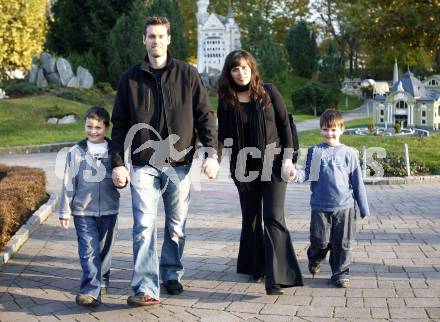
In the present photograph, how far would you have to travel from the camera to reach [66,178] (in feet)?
15.5

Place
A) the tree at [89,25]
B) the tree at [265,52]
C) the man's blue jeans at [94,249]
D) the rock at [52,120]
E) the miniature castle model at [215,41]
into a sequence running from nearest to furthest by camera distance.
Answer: the man's blue jeans at [94,249] → the rock at [52,120] → the tree at [89,25] → the tree at [265,52] → the miniature castle model at [215,41]

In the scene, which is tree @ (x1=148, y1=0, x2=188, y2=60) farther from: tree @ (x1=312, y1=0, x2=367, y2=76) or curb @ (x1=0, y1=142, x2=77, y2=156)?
tree @ (x1=312, y1=0, x2=367, y2=76)

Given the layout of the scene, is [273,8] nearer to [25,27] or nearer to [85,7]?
[85,7]

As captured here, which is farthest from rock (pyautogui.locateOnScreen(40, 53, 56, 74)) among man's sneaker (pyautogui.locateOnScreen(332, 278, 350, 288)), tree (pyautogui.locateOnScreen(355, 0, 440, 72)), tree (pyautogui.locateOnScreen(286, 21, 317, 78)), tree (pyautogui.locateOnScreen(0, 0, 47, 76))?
man's sneaker (pyautogui.locateOnScreen(332, 278, 350, 288))

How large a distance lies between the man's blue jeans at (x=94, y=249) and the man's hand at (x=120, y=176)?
45 centimetres

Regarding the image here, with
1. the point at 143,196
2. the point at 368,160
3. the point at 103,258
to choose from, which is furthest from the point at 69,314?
the point at 368,160

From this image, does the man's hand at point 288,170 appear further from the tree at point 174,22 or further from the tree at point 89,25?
the tree at point 174,22

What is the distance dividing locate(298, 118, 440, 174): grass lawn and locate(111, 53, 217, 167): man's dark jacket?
8.18 m

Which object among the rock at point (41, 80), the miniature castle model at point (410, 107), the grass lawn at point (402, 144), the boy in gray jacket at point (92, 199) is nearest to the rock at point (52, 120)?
the rock at point (41, 80)

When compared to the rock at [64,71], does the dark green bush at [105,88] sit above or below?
below

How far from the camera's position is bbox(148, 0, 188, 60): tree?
3297 cm

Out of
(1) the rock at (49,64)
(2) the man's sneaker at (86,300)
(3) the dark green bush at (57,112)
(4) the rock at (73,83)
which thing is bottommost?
(2) the man's sneaker at (86,300)

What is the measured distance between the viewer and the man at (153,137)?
14.7ft

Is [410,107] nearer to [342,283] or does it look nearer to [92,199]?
[342,283]
